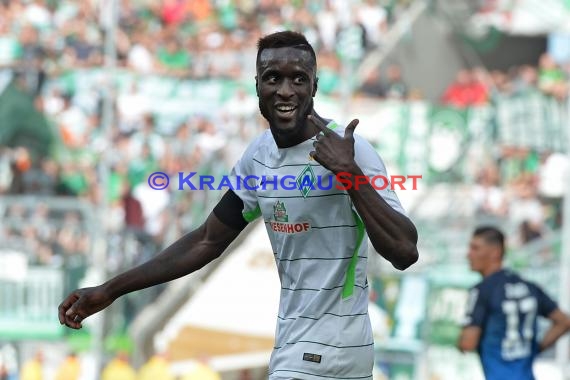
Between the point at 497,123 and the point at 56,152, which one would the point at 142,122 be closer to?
the point at 56,152

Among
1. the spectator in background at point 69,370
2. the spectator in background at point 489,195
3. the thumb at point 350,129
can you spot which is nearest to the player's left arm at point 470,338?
the thumb at point 350,129

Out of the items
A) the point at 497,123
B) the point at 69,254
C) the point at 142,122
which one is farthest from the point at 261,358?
the point at 142,122

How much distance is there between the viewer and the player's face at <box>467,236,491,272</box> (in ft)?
27.4

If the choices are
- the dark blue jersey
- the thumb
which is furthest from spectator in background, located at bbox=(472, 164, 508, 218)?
the thumb

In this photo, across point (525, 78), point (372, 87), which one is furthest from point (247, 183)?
point (525, 78)

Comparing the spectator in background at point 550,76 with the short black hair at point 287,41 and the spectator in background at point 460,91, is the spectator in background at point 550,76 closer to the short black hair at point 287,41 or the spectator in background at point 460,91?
the spectator in background at point 460,91

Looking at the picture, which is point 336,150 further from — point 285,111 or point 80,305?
point 80,305

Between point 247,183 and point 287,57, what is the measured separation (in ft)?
2.05

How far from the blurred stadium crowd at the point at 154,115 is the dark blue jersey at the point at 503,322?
5987 millimetres

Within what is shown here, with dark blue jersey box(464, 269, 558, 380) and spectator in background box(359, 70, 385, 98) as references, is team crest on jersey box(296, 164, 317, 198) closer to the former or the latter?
dark blue jersey box(464, 269, 558, 380)

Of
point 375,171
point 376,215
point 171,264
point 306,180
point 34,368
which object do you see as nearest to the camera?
point 376,215

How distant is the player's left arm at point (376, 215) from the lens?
381 centimetres

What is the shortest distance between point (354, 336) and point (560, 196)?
12078mm

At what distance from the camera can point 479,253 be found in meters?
8.36
